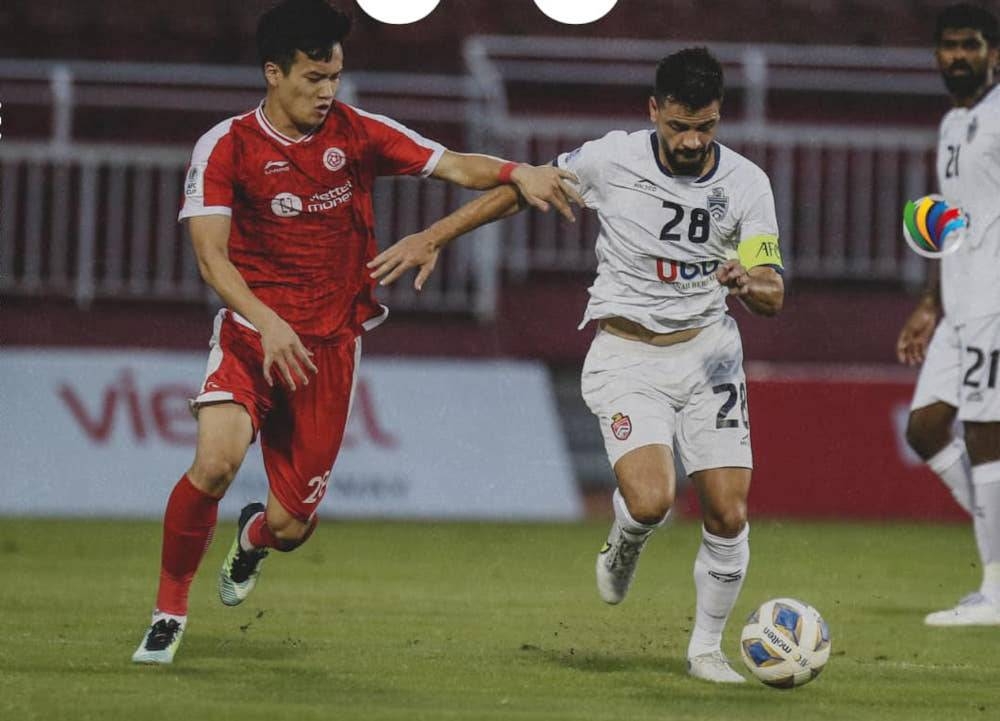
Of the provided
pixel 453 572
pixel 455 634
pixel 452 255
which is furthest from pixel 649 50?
pixel 455 634

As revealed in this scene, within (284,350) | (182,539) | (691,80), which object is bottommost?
(182,539)

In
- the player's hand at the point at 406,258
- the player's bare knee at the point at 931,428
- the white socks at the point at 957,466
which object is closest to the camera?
the player's hand at the point at 406,258

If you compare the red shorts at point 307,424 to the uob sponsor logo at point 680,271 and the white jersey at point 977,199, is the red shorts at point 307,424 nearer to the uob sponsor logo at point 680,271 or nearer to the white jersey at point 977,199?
the uob sponsor logo at point 680,271

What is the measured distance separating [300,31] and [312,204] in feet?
2.31

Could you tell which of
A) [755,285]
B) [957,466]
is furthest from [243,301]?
[957,466]

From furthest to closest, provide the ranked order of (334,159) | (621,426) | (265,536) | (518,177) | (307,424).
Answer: (265,536)
(307,424)
(334,159)
(621,426)
(518,177)

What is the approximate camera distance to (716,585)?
23.2 feet

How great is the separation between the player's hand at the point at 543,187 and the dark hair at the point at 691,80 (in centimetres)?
50

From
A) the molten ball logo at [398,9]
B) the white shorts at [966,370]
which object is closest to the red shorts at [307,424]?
the white shorts at [966,370]

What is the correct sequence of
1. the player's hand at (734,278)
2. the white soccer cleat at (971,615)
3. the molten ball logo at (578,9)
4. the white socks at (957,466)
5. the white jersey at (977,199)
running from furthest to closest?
1. the molten ball logo at (578,9)
2. the white socks at (957,466)
3. the white jersey at (977,199)
4. the white soccer cleat at (971,615)
5. the player's hand at (734,278)

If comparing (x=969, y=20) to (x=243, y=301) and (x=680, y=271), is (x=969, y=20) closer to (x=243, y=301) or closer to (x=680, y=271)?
(x=680, y=271)

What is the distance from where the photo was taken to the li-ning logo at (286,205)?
7352 millimetres

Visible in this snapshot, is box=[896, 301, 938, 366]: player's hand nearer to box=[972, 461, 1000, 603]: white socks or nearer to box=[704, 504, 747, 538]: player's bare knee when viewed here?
box=[972, 461, 1000, 603]: white socks

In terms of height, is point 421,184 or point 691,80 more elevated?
point 691,80
